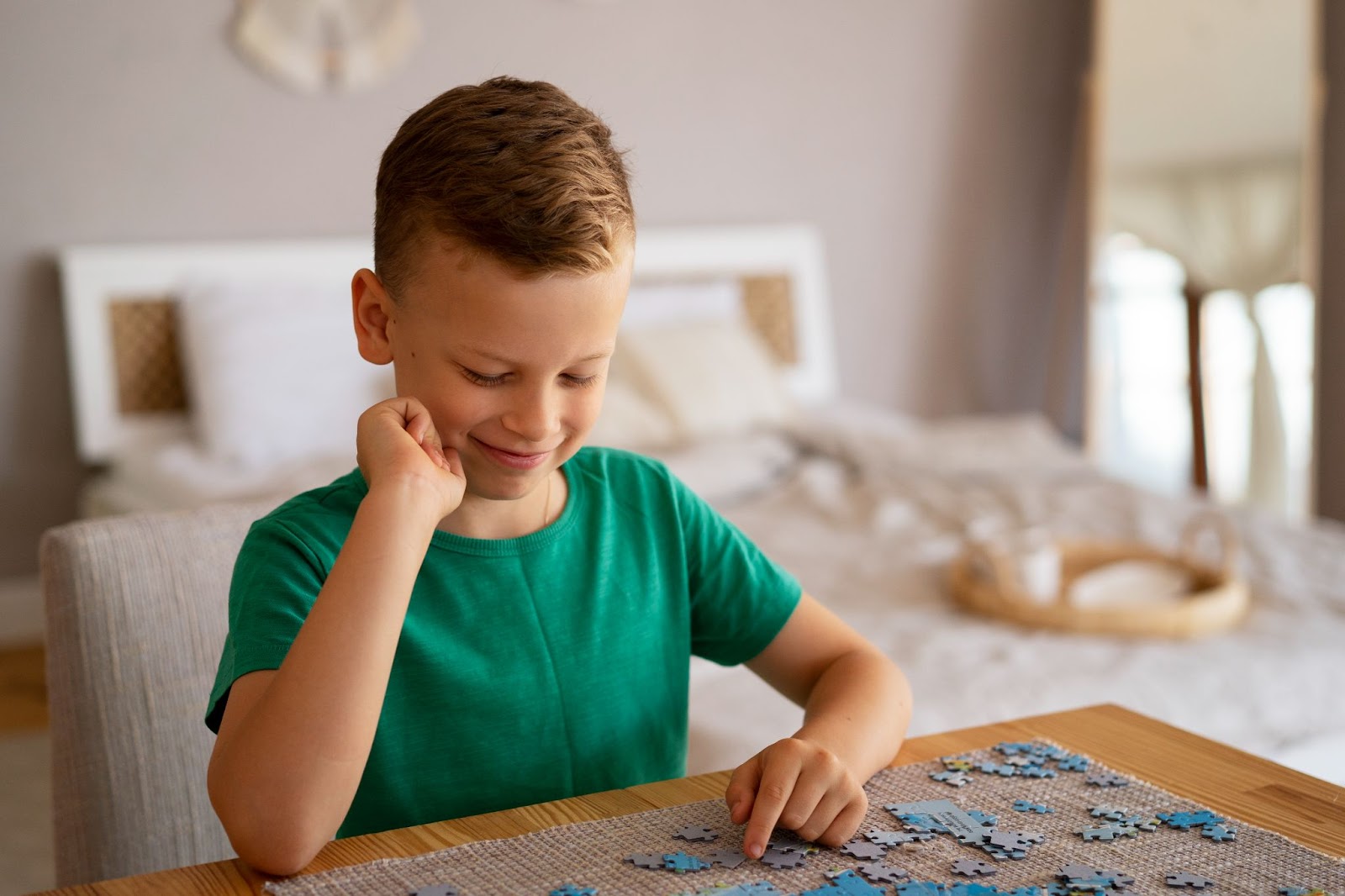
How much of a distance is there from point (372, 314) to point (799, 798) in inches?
19.9

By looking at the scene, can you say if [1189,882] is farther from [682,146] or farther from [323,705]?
[682,146]

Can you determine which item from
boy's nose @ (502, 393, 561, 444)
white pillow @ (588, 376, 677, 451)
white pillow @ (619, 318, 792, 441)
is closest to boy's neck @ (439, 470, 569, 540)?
boy's nose @ (502, 393, 561, 444)

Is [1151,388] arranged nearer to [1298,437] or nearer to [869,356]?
[1298,437]

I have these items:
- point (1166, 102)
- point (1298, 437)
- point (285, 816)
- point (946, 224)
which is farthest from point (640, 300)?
point (285, 816)

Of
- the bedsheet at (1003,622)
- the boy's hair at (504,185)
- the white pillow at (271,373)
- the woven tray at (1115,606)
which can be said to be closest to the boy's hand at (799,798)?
the boy's hair at (504,185)

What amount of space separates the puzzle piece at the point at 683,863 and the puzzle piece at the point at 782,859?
38 millimetres

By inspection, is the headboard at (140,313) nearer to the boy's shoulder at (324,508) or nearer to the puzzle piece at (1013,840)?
the boy's shoulder at (324,508)

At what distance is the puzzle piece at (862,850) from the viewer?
0.76 metres

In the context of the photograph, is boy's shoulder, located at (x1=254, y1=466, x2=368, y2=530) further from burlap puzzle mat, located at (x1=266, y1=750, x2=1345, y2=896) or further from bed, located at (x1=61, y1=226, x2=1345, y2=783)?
bed, located at (x1=61, y1=226, x2=1345, y2=783)

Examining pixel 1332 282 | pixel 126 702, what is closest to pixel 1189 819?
pixel 126 702

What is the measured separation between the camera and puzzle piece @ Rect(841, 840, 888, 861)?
2.48 ft

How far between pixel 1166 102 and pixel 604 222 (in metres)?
4.12

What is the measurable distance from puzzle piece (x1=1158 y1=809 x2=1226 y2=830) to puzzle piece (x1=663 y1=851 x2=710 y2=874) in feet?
0.99

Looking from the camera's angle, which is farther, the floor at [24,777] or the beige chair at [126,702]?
the floor at [24,777]
